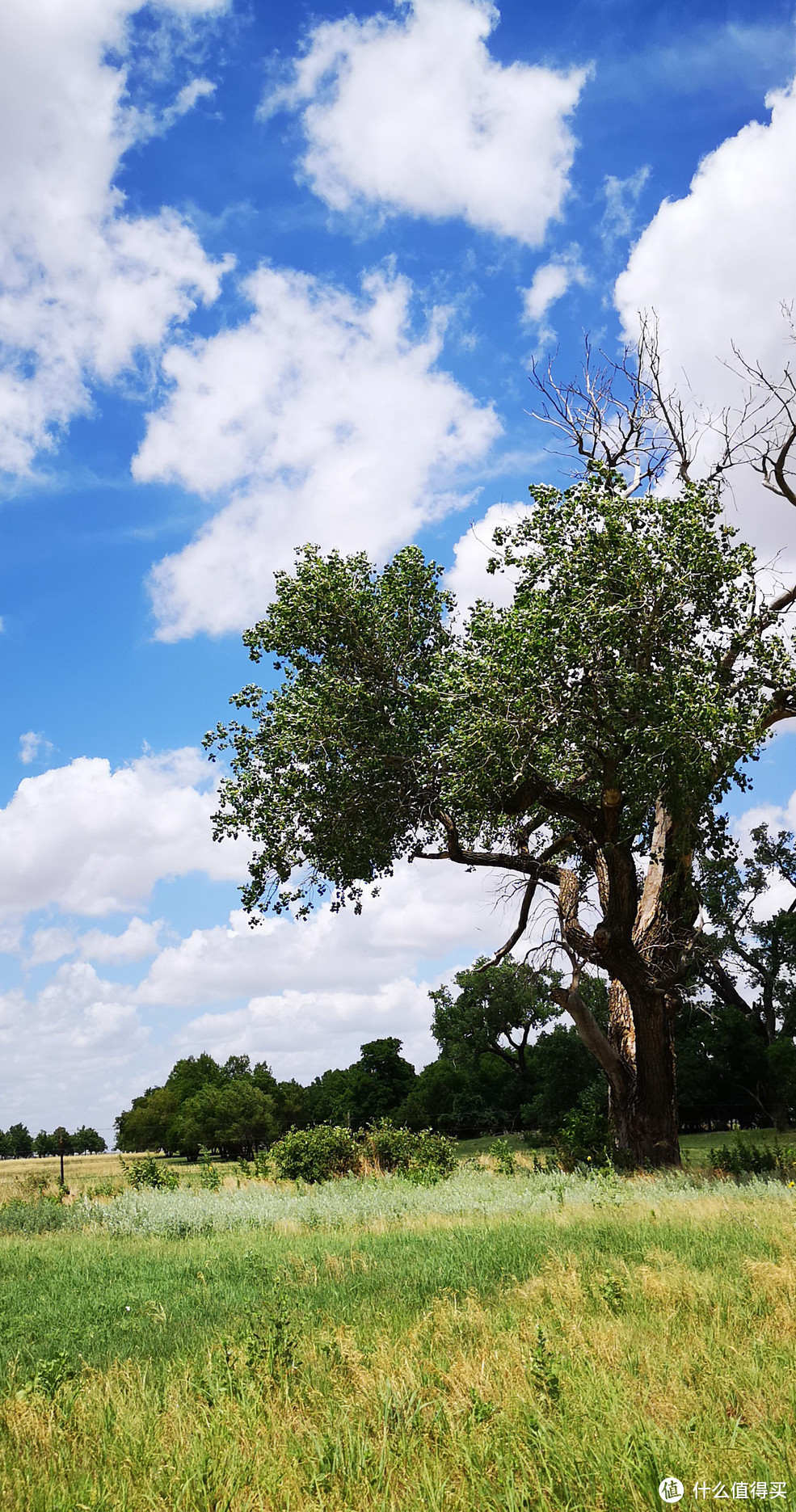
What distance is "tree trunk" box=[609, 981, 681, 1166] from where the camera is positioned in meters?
20.6

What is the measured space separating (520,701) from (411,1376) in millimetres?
12994

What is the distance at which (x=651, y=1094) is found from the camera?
818 inches

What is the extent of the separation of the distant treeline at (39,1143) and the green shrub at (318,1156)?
6732 centimetres

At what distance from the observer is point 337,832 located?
2153cm

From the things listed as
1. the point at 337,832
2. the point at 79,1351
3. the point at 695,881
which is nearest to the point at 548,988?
the point at 695,881

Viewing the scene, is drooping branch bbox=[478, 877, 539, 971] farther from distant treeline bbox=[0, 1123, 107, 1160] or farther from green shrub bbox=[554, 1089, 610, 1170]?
distant treeline bbox=[0, 1123, 107, 1160]

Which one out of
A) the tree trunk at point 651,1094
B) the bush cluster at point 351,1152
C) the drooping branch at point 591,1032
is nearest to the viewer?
the tree trunk at point 651,1094

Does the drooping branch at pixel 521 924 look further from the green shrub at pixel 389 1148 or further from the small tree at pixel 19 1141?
the small tree at pixel 19 1141

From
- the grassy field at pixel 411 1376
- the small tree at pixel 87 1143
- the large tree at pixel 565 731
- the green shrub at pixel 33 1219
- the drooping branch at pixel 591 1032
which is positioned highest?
the large tree at pixel 565 731

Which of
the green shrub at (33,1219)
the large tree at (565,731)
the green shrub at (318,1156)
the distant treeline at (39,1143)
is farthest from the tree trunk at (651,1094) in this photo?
the distant treeline at (39,1143)

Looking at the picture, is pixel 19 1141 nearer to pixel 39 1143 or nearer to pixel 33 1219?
pixel 39 1143

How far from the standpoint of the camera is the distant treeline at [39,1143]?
84.2 meters

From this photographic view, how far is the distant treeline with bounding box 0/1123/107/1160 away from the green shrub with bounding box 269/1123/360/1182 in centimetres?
6732

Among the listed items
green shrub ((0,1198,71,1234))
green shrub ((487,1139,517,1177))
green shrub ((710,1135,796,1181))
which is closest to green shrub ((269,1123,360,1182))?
green shrub ((487,1139,517,1177))
